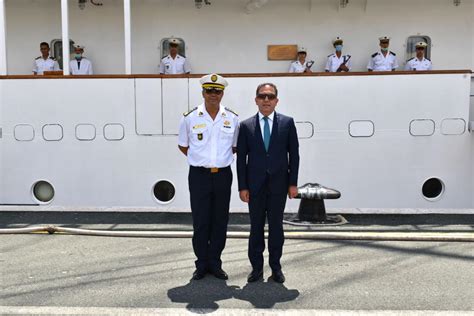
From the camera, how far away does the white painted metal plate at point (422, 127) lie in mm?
6586

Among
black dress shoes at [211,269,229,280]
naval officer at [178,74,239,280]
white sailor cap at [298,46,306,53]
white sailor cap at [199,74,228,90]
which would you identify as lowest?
black dress shoes at [211,269,229,280]

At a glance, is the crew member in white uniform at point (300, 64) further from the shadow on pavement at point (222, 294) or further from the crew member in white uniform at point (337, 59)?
the shadow on pavement at point (222, 294)

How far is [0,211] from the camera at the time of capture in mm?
6707

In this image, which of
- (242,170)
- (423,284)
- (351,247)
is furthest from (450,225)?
(242,170)

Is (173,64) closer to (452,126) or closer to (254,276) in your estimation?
(452,126)

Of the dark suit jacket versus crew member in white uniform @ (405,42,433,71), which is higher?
crew member in white uniform @ (405,42,433,71)

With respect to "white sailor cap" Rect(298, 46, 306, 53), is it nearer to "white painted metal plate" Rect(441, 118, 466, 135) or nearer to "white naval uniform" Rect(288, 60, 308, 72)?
"white naval uniform" Rect(288, 60, 308, 72)

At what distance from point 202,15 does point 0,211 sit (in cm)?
437

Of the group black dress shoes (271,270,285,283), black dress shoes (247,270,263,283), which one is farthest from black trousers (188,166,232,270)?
black dress shoes (271,270,285,283)

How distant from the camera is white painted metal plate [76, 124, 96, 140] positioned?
6.75 m

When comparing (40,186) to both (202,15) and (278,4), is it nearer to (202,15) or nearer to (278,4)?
(202,15)

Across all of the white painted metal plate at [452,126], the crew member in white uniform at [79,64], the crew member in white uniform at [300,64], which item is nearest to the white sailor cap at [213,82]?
the white painted metal plate at [452,126]

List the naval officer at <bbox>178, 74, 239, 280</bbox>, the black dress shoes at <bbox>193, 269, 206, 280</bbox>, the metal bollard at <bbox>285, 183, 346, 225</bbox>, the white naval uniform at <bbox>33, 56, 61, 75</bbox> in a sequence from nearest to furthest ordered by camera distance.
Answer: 1. the naval officer at <bbox>178, 74, 239, 280</bbox>
2. the black dress shoes at <bbox>193, 269, 206, 280</bbox>
3. the metal bollard at <bbox>285, 183, 346, 225</bbox>
4. the white naval uniform at <bbox>33, 56, 61, 75</bbox>

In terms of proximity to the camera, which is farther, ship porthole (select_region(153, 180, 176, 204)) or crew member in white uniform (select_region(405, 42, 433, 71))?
crew member in white uniform (select_region(405, 42, 433, 71))
